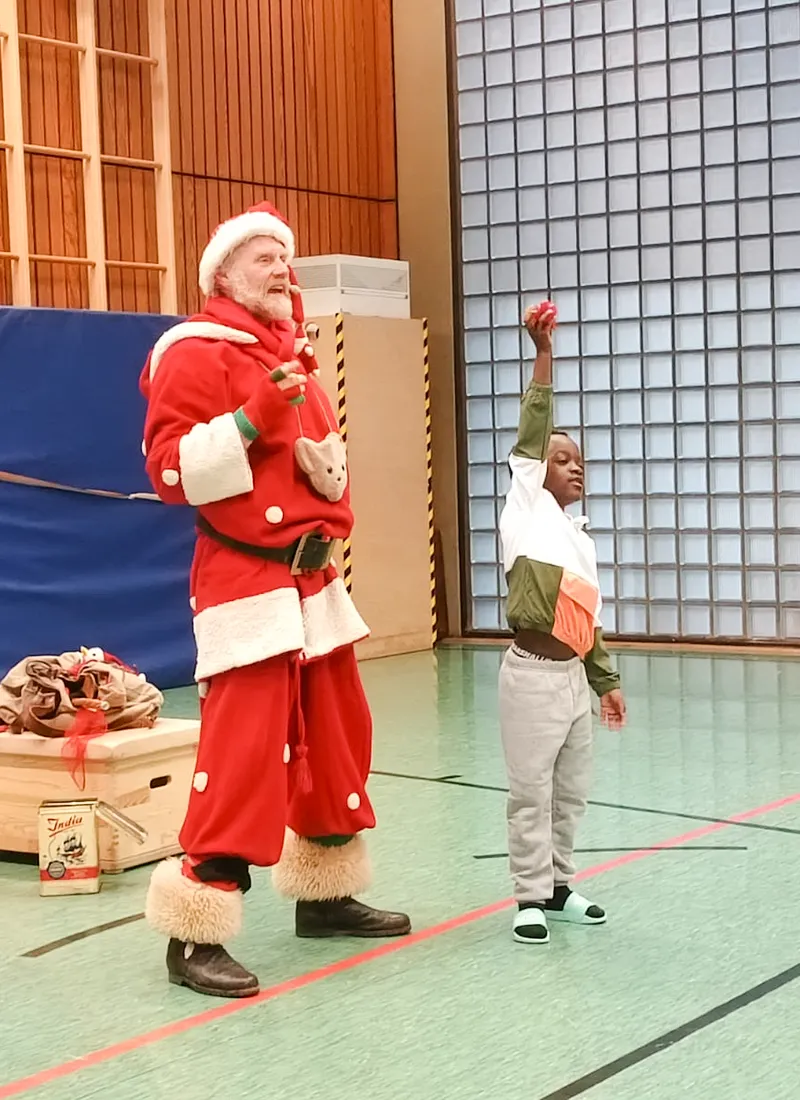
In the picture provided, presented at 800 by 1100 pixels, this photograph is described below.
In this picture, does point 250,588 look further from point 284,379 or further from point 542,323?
point 542,323

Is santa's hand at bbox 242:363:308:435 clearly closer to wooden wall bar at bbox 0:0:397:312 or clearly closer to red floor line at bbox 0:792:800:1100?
red floor line at bbox 0:792:800:1100

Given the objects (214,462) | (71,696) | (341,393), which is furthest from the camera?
(341,393)

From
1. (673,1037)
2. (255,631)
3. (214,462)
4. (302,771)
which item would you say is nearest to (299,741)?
(302,771)

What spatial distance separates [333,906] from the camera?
11.8 feet

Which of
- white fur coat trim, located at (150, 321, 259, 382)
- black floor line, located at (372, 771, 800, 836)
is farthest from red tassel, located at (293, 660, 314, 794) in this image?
black floor line, located at (372, 771, 800, 836)

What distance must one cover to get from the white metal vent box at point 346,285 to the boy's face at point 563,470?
536 centimetres

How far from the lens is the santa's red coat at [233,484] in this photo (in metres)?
3.14

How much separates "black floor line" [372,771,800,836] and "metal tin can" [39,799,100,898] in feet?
4.97

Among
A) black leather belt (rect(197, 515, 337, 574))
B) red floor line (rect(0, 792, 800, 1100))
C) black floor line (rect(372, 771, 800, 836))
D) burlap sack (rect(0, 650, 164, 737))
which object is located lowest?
black floor line (rect(372, 771, 800, 836))

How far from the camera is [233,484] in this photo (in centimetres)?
314

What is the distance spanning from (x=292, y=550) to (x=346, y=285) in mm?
5879

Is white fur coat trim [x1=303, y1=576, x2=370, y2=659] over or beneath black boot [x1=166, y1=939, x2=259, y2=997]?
over

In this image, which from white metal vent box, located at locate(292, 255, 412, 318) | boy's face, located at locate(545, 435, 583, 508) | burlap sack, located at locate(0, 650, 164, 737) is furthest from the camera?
white metal vent box, located at locate(292, 255, 412, 318)

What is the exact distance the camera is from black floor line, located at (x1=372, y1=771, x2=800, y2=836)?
14.8 feet
